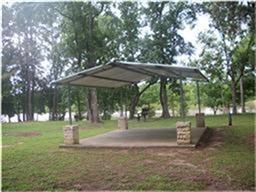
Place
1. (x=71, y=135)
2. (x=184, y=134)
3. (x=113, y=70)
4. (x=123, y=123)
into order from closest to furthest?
(x=184, y=134)
(x=71, y=135)
(x=113, y=70)
(x=123, y=123)

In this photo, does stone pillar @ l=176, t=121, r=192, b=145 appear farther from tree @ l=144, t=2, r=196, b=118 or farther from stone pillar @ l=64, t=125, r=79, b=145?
tree @ l=144, t=2, r=196, b=118

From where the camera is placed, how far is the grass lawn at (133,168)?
5.89 metres

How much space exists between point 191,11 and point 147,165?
56.8ft

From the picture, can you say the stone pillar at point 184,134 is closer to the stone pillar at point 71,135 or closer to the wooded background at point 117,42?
the stone pillar at point 71,135

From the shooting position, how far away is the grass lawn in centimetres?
589

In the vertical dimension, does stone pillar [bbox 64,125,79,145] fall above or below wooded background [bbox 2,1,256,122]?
below

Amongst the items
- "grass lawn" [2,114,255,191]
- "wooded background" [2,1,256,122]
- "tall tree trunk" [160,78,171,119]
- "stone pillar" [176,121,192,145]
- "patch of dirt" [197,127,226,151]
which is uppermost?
"wooded background" [2,1,256,122]

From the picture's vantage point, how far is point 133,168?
6754mm

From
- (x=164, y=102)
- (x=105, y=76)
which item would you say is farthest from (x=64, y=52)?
(x=105, y=76)

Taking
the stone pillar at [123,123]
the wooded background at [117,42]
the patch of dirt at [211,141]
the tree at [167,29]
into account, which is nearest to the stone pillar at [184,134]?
the patch of dirt at [211,141]

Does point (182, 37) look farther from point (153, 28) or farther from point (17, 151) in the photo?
point (17, 151)

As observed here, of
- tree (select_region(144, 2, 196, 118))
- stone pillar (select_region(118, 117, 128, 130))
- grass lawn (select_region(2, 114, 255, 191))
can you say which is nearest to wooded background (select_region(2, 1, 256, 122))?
tree (select_region(144, 2, 196, 118))

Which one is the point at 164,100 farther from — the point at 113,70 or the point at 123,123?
the point at 113,70

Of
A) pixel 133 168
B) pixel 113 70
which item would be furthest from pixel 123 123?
pixel 133 168
